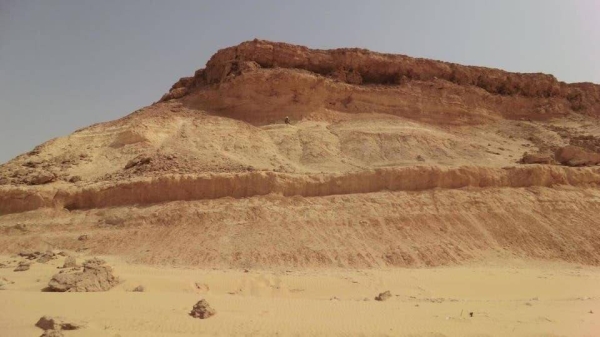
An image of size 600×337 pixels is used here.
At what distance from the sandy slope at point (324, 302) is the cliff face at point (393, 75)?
14458 mm

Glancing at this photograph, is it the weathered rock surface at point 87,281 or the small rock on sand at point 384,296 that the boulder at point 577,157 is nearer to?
the small rock on sand at point 384,296

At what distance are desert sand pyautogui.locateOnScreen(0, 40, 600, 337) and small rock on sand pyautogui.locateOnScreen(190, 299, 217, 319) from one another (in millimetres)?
36

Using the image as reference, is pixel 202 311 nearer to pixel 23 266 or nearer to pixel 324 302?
pixel 324 302

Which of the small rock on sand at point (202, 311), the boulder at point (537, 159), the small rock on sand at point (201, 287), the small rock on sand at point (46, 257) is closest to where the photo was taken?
the small rock on sand at point (202, 311)

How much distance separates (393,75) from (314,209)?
1396 centimetres

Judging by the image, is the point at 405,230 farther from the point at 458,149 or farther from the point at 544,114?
the point at 544,114

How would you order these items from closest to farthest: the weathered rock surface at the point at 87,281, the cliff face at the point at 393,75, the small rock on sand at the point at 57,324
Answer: the small rock on sand at the point at 57,324 < the weathered rock surface at the point at 87,281 < the cliff face at the point at 393,75

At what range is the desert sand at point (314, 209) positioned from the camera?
8523 mm

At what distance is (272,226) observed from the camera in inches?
594

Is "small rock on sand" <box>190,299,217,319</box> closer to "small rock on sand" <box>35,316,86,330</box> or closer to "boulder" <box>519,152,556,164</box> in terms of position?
"small rock on sand" <box>35,316,86,330</box>

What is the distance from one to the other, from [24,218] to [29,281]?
645 cm

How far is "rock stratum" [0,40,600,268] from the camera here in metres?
14.8

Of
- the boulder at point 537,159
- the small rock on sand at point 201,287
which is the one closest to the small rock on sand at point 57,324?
the small rock on sand at point 201,287

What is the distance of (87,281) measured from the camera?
9539 millimetres
